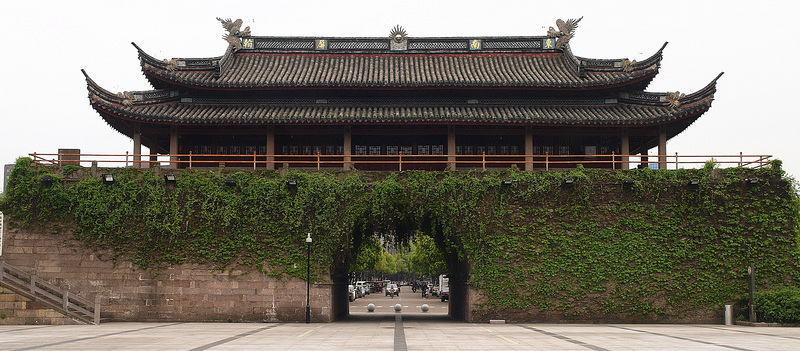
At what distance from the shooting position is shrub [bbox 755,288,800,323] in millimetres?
26000

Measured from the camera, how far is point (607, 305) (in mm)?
28141

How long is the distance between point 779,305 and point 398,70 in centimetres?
1877

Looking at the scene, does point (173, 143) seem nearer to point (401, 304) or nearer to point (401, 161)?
point (401, 161)

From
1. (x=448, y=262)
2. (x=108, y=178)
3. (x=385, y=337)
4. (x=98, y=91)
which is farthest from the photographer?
(x=448, y=262)

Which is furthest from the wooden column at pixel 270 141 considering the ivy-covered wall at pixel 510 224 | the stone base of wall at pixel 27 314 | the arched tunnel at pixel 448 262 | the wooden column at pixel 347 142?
the stone base of wall at pixel 27 314

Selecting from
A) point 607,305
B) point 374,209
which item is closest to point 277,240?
point 374,209

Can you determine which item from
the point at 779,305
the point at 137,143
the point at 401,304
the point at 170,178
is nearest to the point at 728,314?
the point at 779,305

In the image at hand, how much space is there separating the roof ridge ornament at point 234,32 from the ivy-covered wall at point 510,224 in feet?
29.2

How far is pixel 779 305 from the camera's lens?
26.2 meters

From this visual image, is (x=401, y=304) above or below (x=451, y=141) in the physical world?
below

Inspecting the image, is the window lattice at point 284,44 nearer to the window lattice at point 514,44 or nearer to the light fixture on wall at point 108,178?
the window lattice at point 514,44

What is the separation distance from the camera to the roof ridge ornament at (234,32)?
34.9 m

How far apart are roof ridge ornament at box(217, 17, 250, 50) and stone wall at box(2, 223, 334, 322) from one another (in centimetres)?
1221

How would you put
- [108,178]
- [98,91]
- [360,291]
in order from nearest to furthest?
[108,178], [98,91], [360,291]
